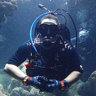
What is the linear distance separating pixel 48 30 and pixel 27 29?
46.8 feet

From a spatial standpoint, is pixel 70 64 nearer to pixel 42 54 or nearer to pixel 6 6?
pixel 42 54

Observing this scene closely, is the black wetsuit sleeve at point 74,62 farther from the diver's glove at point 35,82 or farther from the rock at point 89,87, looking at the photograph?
the rock at point 89,87

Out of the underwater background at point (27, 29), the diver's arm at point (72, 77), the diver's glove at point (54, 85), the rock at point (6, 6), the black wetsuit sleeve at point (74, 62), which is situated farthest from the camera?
the rock at point (6, 6)

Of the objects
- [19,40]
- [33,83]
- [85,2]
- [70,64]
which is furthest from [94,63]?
[19,40]

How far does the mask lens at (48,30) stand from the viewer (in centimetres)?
260

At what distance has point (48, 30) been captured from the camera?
8.59ft

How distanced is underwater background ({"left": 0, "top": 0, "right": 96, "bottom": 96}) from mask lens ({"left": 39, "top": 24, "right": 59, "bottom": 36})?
3697 millimetres

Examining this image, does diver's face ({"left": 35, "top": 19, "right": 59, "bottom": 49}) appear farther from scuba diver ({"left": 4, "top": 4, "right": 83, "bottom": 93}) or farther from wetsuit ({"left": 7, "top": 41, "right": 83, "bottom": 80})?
wetsuit ({"left": 7, "top": 41, "right": 83, "bottom": 80})

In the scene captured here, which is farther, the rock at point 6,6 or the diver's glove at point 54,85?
the rock at point 6,6

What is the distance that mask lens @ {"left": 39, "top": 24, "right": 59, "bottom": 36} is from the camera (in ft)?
8.52

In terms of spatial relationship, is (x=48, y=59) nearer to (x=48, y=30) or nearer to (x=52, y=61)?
(x=52, y=61)

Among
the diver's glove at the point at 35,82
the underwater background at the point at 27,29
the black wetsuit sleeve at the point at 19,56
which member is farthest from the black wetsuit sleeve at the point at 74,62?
the underwater background at the point at 27,29

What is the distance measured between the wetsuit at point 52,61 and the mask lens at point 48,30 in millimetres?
254

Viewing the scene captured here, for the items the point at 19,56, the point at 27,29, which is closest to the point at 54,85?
the point at 19,56
